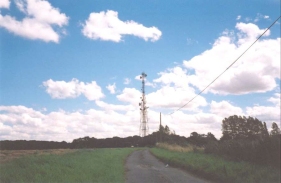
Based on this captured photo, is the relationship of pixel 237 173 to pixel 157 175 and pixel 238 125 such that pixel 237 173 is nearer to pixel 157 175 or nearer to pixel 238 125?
pixel 157 175

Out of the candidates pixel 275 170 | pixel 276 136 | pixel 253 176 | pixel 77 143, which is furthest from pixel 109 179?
pixel 77 143

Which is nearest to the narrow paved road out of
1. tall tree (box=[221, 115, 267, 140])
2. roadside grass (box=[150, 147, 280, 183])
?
roadside grass (box=[150, 147, 280, 183])

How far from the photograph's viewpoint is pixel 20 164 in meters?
14.6

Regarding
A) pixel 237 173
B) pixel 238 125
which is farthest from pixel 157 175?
pixel 238 125

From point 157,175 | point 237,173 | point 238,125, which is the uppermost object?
point 238,125

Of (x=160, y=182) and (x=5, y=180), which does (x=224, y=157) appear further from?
(x=5, y=180)

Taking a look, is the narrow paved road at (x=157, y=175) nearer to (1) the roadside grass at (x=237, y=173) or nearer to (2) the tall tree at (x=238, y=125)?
(1) the roadside grass at (x=237, y=173)

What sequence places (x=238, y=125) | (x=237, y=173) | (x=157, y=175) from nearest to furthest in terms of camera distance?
(x=237, y=173), (x=157, y=175), (x=238, y=125)

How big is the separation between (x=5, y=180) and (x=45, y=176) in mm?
1737

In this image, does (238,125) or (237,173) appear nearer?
(237,173)

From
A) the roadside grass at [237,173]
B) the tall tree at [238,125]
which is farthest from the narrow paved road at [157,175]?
the tall tree at [238,125]

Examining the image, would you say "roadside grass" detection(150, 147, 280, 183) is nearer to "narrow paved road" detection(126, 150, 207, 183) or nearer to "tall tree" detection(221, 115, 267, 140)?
"narrow paved road" detection(126, 150, 207, 183)

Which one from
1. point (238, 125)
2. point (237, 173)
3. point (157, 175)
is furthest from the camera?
point (238, 125)

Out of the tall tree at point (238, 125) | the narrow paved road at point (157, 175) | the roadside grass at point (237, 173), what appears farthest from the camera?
the tall tree at point (238, 125)
